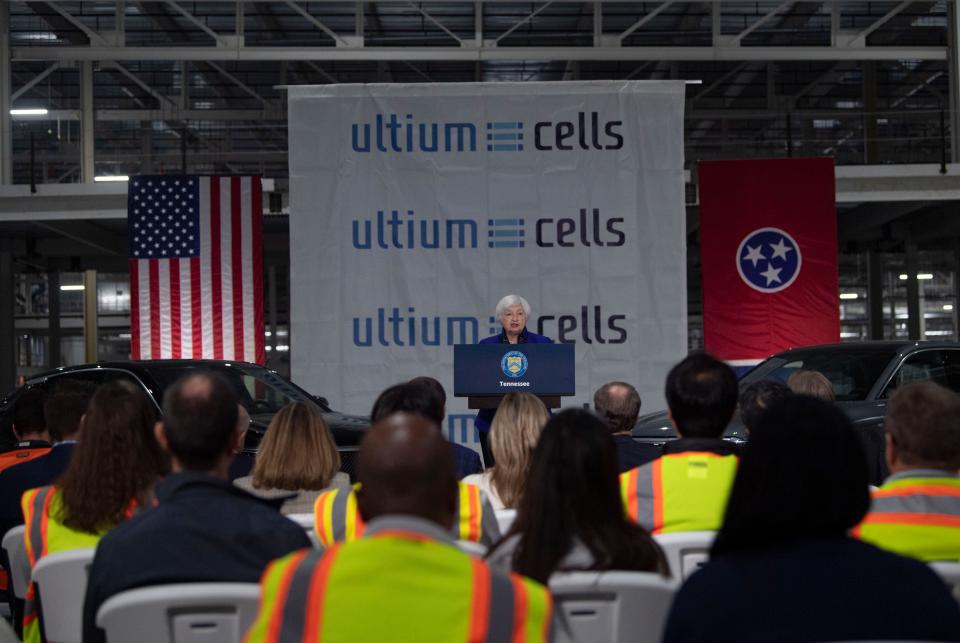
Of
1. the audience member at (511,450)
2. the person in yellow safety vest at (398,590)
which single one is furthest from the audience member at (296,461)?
the person in yellow safety vest at (398,590)

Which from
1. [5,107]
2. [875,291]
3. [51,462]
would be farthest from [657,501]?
[875,291]

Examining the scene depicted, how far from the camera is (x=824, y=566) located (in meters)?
1.84

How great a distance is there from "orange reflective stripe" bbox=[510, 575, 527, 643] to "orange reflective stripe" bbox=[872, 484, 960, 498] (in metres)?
1.56

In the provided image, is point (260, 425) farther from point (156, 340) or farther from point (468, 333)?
point (156, 340)

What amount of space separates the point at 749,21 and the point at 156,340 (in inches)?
582

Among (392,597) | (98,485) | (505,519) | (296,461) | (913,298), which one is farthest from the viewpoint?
(913,298)

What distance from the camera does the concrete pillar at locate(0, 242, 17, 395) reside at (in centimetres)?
2191

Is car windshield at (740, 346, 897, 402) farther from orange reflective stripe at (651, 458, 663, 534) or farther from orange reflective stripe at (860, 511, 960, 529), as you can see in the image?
orange reflective stripe at (860, 511, 960, 529)

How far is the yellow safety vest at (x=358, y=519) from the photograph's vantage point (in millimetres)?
3342

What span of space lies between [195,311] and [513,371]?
20.1 feet

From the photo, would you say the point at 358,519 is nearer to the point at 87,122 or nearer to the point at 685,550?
the point at 685,550

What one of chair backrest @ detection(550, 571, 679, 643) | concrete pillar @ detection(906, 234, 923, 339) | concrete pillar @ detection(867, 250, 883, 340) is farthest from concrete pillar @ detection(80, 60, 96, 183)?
chair backrest @ detection(550, 571, 679, 643)

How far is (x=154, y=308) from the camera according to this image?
12.5 m

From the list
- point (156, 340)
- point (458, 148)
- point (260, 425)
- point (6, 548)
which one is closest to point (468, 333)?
point (458, 148)
